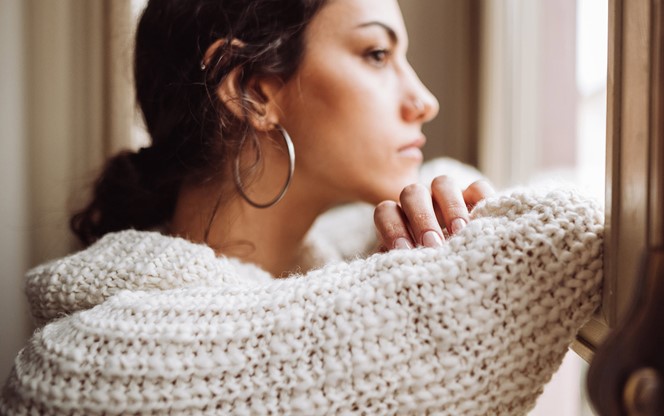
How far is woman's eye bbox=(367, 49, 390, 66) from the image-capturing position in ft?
3.11

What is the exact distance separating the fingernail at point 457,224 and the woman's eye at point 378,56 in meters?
0.37

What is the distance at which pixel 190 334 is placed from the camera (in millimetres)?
577

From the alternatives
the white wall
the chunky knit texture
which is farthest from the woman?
the white wall

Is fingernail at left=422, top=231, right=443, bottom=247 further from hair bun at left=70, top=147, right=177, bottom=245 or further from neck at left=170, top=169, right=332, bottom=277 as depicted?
hair bun at left=70, top=147, right=177, bottom=245

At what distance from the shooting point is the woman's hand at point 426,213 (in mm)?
706

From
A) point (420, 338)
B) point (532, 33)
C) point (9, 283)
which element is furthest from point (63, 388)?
point (532, 33)

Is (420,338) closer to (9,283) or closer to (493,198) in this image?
(493,198)

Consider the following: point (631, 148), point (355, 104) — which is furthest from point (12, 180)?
point (631, 148)

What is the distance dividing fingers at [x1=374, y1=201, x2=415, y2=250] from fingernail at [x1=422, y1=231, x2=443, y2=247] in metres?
0.03

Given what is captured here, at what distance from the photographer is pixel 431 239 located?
0.68 meters

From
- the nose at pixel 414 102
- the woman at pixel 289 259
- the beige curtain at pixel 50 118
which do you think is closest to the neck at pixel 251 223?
the woman at pixel 289 259

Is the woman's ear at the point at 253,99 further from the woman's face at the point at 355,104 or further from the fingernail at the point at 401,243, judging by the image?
the fingernail at the point at 401,243

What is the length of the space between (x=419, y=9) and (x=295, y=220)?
0.92 metres

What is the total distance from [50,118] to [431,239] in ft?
3.76
